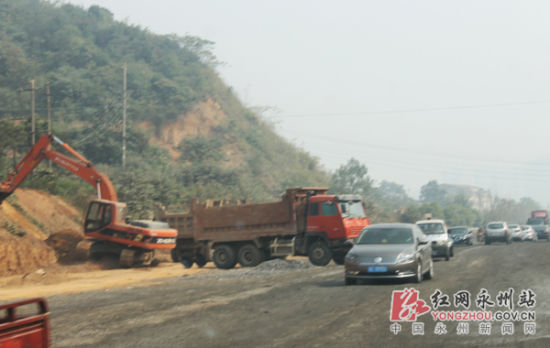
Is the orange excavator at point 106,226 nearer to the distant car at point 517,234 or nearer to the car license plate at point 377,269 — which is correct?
the car license plate at point 377,269

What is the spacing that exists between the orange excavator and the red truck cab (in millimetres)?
5804

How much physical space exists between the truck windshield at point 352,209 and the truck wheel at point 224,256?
4.87 metres

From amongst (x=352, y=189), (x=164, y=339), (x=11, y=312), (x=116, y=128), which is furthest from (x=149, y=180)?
(x=352, y=189)

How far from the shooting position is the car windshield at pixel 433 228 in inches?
1016

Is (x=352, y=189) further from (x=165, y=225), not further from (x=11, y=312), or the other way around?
(x=11, y=312)

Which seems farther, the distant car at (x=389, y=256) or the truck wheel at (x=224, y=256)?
the truck wheel at (x=224, y=256)

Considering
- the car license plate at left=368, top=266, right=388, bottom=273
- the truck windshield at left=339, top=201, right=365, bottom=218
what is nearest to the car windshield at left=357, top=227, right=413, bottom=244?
the car license plate at left=368, top=266, right=388, bottom=273

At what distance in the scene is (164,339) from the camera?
8984 mm

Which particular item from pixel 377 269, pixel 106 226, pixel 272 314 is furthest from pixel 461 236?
pixel 272 314

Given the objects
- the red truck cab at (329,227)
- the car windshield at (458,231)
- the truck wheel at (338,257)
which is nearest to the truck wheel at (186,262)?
the red truck cab at (329,227)

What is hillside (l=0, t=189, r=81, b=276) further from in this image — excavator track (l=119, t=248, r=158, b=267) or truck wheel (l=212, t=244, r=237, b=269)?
truck wheel (l=212, t=244, r=237, b=269)

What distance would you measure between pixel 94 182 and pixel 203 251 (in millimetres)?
5700

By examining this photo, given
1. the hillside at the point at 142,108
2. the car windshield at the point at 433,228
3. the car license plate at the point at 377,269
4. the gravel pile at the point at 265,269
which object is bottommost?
the gravel pile at the point at 265,269

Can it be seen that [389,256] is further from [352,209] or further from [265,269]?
[352,209]
